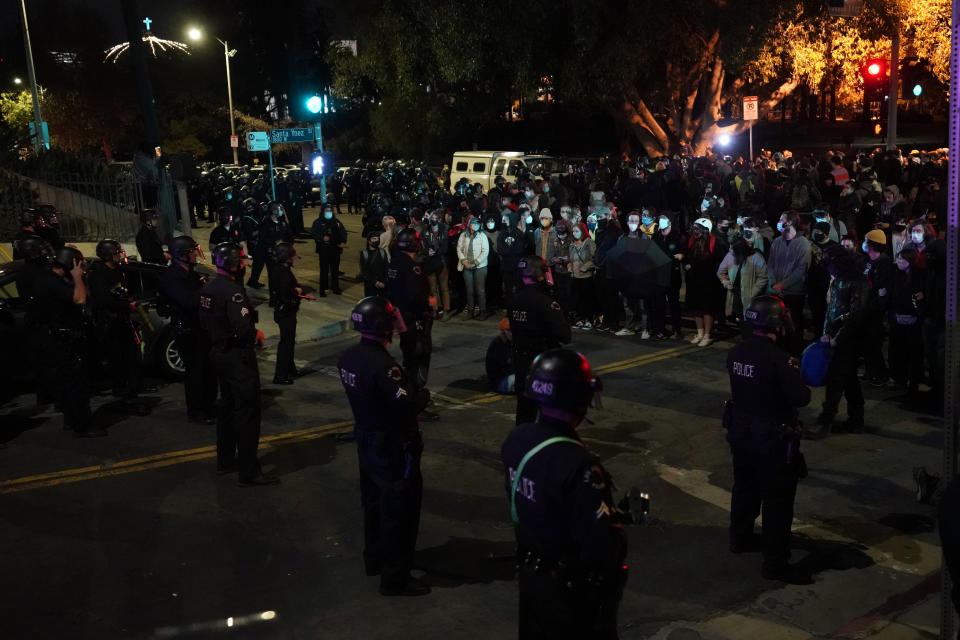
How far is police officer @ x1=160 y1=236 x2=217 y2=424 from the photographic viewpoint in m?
10.0

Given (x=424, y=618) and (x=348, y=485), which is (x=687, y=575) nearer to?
(x=424, y=618)

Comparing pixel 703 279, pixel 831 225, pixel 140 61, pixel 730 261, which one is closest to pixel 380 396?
pixel 730 261

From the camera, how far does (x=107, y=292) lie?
10859 mm

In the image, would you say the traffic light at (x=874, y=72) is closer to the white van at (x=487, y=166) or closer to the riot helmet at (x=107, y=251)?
the white van at (x=487, y=166)

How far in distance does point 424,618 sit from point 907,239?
363 inches

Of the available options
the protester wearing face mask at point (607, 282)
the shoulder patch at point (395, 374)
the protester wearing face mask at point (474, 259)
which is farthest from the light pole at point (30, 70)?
the shoulder patch at point (395, 374)

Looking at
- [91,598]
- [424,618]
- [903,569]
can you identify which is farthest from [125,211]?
[903,569]

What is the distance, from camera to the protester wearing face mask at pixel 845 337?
949 cm

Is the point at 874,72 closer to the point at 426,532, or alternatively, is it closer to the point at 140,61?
the point at 140,61

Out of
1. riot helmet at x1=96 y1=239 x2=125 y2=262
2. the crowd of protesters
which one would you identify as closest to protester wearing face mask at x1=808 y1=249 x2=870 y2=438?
the crowd of protesters

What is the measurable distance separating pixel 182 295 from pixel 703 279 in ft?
23.3

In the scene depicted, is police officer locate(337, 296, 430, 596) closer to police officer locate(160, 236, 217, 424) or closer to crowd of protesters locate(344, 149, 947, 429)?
police officer locate(160, 236, 217, 424)

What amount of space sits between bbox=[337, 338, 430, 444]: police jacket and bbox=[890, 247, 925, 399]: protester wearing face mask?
22.1 feet

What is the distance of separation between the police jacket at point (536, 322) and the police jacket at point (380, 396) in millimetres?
2394
